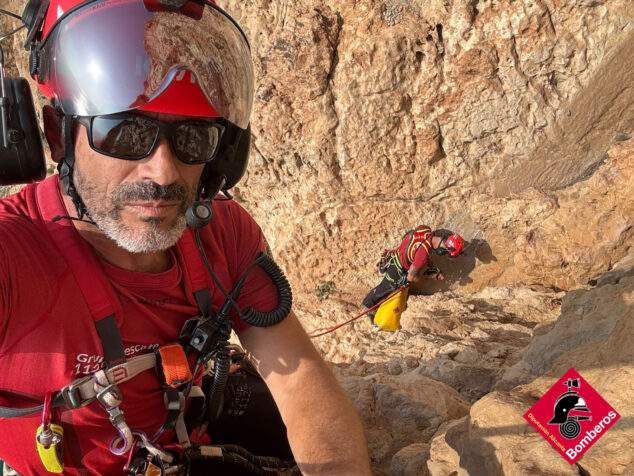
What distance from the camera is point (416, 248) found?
6449 millimetres

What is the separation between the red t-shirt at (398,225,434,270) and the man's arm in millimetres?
4271

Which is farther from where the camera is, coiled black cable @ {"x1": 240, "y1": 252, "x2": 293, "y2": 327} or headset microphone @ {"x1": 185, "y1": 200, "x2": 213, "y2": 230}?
coiled black cable @ {"x1": 240, "y1": 252, "x2": 293, "y2": 327}

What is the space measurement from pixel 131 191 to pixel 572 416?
1743 mm

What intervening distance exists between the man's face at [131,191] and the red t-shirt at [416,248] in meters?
4.87

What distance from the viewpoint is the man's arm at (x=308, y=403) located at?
6.59 ft

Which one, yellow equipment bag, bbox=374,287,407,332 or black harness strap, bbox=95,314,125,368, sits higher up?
black harness strap, bbox=95,314,125,368


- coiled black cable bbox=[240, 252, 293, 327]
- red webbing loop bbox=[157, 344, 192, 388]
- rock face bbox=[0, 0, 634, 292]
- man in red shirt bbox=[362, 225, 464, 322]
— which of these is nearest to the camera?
red webbing loop bbox=[157, 344, 192, 388]

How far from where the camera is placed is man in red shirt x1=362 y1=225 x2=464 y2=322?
6.38 meters

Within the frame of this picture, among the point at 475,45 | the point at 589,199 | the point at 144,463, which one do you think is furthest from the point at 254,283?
the point at 475,45

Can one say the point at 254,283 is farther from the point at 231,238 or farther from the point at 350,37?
the point at 350,37

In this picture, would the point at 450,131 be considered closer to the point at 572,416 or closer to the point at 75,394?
the point at 572,416

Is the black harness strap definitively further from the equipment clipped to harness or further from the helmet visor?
the helmet visor

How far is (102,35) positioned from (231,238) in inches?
40.8

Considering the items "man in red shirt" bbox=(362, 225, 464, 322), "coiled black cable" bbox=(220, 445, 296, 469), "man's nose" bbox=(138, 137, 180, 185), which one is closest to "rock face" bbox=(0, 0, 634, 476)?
"man in red shirt" bbox=(362, 225, 464, 322)
